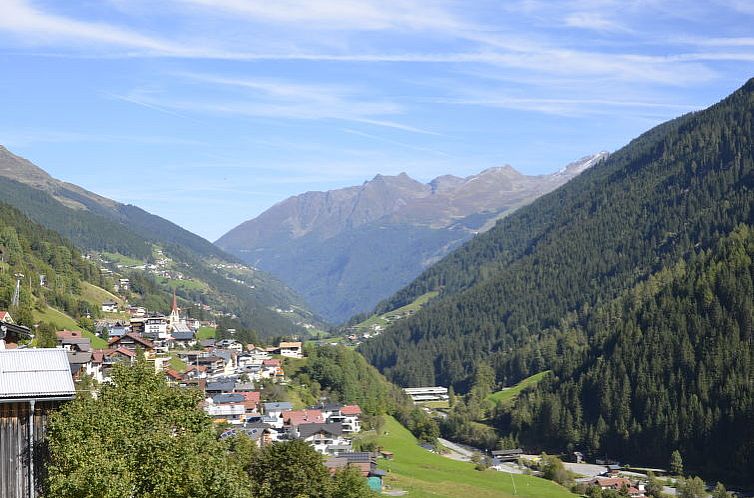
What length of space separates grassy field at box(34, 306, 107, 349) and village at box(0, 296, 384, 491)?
8.95ft

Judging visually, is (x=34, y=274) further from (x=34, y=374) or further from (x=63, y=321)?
(x=34, y=374)

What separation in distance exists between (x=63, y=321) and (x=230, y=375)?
30050mm

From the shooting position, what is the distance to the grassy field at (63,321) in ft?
469

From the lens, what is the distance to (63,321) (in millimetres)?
150125

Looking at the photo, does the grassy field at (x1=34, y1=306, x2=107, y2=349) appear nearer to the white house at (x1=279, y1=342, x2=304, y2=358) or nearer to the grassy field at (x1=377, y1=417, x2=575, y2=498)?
the white house at (x1=279, y1=342, x2=304, y2=358)

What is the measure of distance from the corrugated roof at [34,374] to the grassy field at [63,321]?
372ft

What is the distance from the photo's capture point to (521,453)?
524 feet

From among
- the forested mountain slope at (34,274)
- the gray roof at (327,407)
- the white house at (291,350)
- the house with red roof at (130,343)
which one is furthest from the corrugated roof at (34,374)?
the white house at (291,350)

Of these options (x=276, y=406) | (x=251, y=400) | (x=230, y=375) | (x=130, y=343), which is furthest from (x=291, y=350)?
(x=276, y=406)

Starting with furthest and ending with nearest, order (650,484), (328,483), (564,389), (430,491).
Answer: (564,389), (650,484), (430,491), (328,483)

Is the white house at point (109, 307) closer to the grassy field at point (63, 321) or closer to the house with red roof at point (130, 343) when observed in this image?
the grassy field at point (63, 321)

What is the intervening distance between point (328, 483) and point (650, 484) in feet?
245

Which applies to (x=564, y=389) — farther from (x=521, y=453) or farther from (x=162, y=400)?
(x=162, y=400)

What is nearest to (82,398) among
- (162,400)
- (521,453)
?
(162,400)
